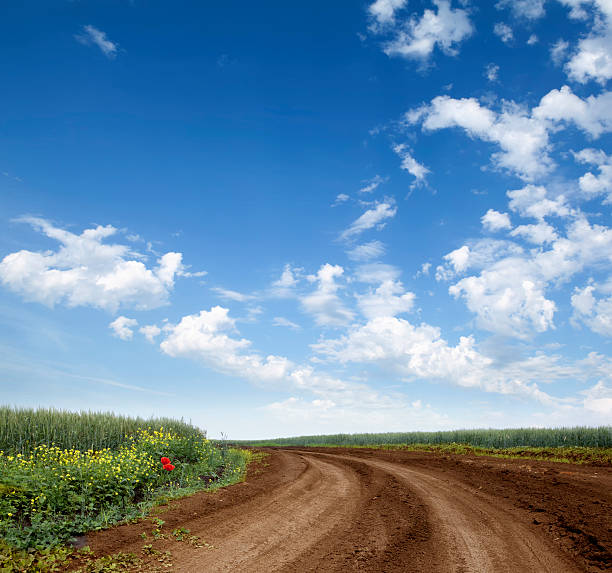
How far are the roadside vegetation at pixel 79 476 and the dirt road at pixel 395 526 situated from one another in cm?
92

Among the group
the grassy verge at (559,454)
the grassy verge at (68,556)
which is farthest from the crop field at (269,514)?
the grassy verge at (559,454)

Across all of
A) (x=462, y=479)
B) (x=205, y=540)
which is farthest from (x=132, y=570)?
(x=462, y=479)

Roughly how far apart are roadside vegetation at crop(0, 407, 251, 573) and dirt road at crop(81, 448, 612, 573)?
920 millimetres

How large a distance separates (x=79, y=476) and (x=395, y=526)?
745cm

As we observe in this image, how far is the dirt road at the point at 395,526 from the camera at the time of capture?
25.3 ft

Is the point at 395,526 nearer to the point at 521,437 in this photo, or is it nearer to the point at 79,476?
the point at 79,476

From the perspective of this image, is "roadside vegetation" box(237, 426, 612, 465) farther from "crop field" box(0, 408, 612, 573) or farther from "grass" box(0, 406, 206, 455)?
"grass" box(0, 406, 206, 455)

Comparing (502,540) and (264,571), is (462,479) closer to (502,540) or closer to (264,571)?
(502,540)

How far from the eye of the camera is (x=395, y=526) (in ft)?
31.0

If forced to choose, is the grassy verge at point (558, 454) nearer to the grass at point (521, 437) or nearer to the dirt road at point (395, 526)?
the grass at point (521, 437)

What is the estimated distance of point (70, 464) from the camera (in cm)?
1189

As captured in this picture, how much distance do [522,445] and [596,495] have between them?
73.5ft

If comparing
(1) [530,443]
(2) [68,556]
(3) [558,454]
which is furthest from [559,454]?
(2) [68,556]

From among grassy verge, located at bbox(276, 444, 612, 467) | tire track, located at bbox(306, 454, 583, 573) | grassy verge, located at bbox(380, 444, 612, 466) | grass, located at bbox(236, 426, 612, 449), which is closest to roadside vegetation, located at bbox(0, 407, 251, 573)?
tire track, located at bbox(306, 454, 583, 573)
